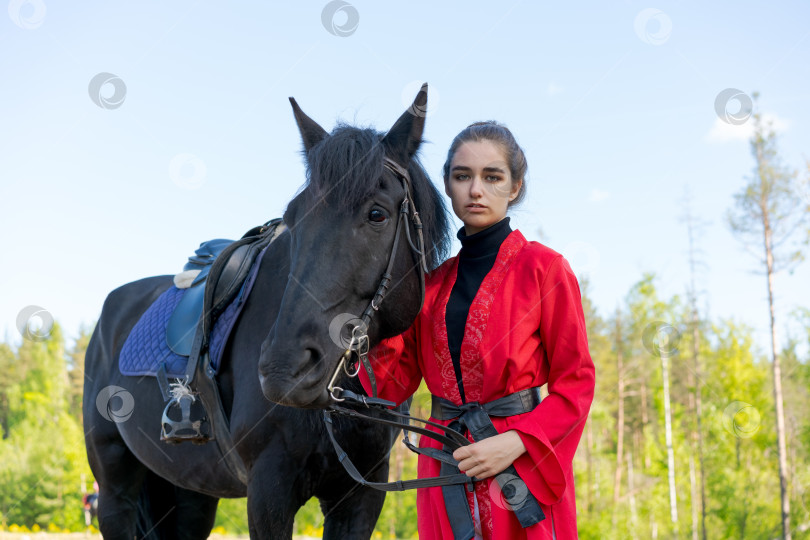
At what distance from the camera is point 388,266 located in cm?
226

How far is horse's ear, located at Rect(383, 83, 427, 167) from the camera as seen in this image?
7.89 feet

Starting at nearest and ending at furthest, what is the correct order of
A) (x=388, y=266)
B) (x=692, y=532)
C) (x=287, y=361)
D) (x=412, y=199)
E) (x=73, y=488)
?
(x=287, y=361), (x=388, y=266), (x=412, y=199), (x=692, y=532), (x=73, y=488)

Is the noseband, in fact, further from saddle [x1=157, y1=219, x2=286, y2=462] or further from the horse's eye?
saddle [x1=157, y1=219, x2=286, y2=462]

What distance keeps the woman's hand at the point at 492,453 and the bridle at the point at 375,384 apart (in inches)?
3.8

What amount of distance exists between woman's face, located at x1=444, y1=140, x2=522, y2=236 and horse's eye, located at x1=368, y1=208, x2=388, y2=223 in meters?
0.31

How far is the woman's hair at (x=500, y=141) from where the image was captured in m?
2.36

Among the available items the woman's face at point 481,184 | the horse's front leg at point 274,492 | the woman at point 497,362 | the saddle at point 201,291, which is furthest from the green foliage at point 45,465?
the woman's face at point 481,184

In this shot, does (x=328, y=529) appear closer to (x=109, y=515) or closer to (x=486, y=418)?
(x=486, y=418)

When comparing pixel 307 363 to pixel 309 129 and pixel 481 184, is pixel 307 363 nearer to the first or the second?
pixel 481 184

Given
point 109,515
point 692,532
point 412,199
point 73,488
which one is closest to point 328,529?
point 412,199

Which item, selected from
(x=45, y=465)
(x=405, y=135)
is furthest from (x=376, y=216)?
(x=45, y=465)

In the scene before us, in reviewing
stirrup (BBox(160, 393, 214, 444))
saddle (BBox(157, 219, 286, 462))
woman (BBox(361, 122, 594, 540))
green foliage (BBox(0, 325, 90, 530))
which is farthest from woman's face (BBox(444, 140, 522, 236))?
green foliage (BBox(0, 325, 90, 530))

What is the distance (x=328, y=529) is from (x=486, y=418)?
4.27ft

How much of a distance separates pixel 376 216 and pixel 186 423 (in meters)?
1.60
